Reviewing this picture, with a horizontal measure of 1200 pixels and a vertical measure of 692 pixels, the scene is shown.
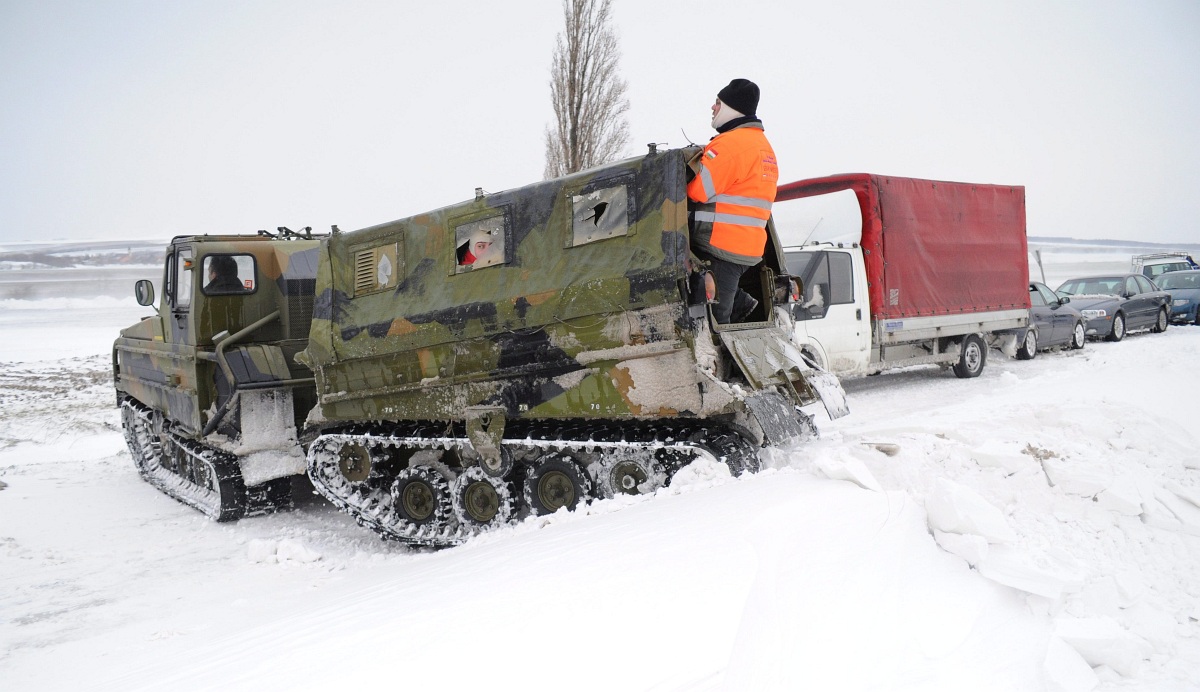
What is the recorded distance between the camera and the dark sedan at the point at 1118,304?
1755 cm

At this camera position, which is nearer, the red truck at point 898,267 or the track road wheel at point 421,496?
the track road wheel at point 421,496

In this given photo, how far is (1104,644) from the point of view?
2826mm

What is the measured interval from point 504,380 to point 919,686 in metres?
3.74

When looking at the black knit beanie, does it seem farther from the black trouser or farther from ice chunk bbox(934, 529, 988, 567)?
ice chunk bbox(934, 529, 988, 567)

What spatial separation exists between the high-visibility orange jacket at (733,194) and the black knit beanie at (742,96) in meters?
0.11

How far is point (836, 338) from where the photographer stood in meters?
10.6

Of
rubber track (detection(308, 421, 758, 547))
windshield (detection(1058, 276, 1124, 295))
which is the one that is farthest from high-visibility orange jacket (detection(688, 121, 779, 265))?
windshield (detection(1058, 276, 1124, 295))

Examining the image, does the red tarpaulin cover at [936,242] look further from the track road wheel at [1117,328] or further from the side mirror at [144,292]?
the side mirror at [144,292]

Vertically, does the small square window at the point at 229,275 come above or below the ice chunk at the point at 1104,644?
above

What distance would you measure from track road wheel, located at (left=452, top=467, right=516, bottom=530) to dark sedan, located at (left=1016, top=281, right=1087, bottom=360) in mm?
12415

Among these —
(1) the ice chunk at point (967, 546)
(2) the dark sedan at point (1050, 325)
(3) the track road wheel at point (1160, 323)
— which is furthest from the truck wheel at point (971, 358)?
(1) the ice chunk at point (967, 546)

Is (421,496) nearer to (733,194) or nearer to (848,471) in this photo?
(733,194)

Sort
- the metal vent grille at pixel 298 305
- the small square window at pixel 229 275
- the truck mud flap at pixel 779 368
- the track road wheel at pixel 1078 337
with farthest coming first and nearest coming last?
the track road wheel at pixel 1078 337 → the metal vent grille at pixel 298 305 → the small square window at pixel 229 275 → the truck mud flap at pixel 779 368

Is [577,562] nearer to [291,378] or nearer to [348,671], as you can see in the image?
[348,671]
